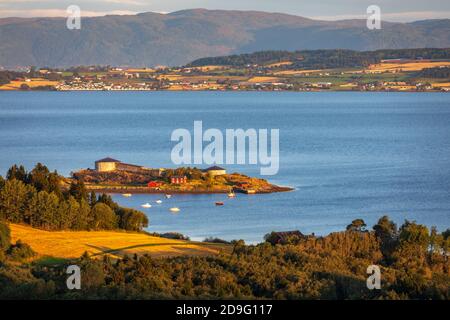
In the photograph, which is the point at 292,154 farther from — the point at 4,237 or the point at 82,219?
the point at 4,237

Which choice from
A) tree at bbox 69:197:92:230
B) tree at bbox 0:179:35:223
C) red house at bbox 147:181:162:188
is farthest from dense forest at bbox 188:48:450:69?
tree at bbox 0:179:35:223

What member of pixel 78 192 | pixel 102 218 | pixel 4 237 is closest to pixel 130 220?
pixel 102 218

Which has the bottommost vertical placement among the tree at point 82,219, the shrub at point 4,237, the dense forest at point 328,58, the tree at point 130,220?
the tree at point 130,220

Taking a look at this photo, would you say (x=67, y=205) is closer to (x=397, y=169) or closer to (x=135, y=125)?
(x=397, y=169)

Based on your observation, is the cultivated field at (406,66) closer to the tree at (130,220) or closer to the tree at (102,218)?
the tree at (130,220)

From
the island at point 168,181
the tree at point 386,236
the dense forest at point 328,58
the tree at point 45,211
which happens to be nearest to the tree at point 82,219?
the tree at point 45,211

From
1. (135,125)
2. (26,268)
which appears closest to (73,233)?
(26,268)
